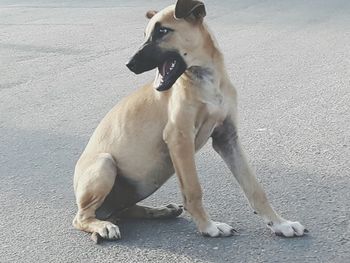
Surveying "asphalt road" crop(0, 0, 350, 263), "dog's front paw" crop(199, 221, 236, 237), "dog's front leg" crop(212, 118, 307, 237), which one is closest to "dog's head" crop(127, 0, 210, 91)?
"dog's front leg" crop(212, 118, 307, 237)

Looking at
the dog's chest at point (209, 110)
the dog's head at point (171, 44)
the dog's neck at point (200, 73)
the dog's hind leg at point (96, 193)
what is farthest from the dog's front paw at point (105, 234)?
the dog's neck at point (200, 73)

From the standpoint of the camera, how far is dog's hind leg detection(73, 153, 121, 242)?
4344 mm

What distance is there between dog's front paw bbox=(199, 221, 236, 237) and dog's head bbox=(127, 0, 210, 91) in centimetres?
79

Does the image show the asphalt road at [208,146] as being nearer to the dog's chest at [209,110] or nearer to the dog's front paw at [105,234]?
the dog's front paw at [105,234]

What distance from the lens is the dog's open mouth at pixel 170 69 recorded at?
416 centimetres

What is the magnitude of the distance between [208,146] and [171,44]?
80.1 inches

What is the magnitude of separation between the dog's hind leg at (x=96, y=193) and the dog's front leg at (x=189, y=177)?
39 cm

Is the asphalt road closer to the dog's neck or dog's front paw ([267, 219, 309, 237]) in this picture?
dog's front paw ([267, 219, 309, 237])

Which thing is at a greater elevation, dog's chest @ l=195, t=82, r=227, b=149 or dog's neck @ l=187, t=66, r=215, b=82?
dog's neck @ l=187, t=66, r=215, b=82

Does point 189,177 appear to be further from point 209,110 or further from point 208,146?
point 208,146

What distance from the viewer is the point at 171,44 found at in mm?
4148

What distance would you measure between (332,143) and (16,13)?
10459 millimetres

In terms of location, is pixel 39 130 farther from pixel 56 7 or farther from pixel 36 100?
pixel 56 7

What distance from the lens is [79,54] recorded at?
34.1ft
